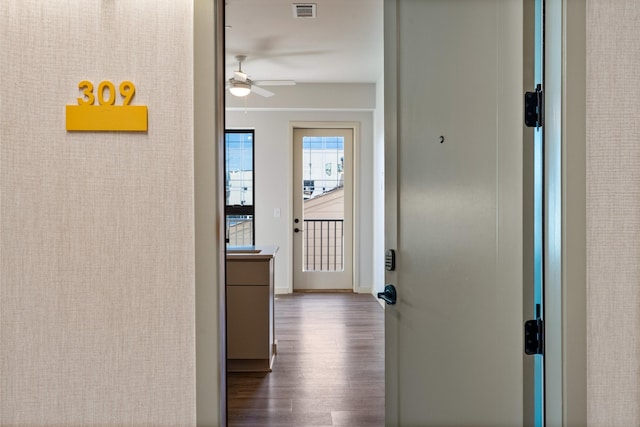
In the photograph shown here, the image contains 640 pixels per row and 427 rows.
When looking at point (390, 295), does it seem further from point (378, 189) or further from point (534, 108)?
point (378, 189)

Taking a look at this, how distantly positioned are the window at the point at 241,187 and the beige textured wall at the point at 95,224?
5.17 m

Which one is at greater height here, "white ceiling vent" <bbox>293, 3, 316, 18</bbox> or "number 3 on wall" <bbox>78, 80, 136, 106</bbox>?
"white ceiling vent" <bbox>293, 3, 316, 18</bbox>

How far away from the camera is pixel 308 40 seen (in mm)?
4445

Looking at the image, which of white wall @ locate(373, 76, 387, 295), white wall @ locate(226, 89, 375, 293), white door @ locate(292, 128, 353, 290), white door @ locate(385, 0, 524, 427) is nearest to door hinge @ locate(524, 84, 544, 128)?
white door @ locate(385, 0, 524, 427)

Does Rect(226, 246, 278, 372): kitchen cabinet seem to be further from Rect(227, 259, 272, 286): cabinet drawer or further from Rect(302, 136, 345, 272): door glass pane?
Rect(302, 136, 345, 272): door glass pane

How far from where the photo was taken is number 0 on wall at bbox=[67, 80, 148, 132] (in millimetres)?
1216

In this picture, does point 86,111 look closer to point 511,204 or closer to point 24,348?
point 24,348

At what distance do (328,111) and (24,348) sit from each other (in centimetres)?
540

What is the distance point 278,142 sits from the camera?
249 inches

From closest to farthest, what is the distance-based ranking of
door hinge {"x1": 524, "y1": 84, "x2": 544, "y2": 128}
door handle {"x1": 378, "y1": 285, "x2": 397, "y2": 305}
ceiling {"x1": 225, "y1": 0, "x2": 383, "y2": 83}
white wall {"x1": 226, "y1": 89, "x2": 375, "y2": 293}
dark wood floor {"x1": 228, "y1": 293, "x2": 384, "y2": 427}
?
door hinge {"x1": 524, "y1": 84, "x2": 544, "y2": 128}
door handle {"x1": 378, "y1": 285, "x2": 397, "y2": 305}
dark wood floor {"x1": 228, "y1": 293, "x2": 384, "y2": 427}
ceiling {"x1": 225, "y1": 0, "x2": 383, "y2": 83}
white wall {"x1": 226, "y1": 89, "x2": 375, "y2": 293}

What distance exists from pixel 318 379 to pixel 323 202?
3.52 m

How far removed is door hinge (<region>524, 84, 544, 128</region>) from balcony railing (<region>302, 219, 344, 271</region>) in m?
5.38

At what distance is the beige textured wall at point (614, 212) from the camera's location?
Result: 1.12 m

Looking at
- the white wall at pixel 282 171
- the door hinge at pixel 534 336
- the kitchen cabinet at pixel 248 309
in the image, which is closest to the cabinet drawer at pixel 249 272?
the kitchen cabinet at pixel 248 309
